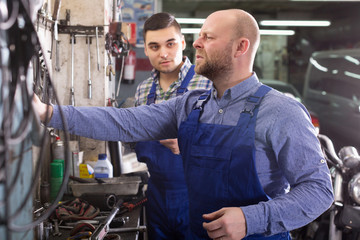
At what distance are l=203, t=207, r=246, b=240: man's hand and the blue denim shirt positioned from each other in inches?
1.0

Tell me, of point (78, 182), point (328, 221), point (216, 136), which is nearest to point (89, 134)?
point (216, 136)

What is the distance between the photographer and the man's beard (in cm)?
161

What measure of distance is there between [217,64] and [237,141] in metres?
0.35

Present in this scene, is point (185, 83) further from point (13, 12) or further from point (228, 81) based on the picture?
point (13, 12)

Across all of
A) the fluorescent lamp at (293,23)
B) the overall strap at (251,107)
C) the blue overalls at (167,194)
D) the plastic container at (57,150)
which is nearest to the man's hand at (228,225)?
the overall strap at (251,107)

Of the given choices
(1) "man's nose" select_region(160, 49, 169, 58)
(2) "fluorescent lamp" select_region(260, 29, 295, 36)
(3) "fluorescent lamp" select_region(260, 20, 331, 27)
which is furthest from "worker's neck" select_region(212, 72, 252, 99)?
(2) "fluorescent lamp" select_region(260, 29, 295, 36)

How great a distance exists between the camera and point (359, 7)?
11.2 m

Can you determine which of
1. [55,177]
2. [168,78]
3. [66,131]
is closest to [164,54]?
[168,78]

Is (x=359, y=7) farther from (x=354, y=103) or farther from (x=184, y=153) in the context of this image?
(x=184, y=153)

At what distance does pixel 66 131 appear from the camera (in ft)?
2.96

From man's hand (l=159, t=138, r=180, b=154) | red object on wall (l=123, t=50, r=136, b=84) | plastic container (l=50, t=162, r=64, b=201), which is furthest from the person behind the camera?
red object on wall (l=123, t=50, r=136, b=84)

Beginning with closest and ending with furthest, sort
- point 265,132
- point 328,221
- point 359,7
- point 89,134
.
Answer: point 265,132
point 89,134
point 328,221
point 359,7

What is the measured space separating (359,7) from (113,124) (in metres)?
11.4

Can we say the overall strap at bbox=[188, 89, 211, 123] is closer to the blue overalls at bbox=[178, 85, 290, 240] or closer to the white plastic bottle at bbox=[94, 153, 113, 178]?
the blue overalls at bbox=[178, 85, 290, 240]
